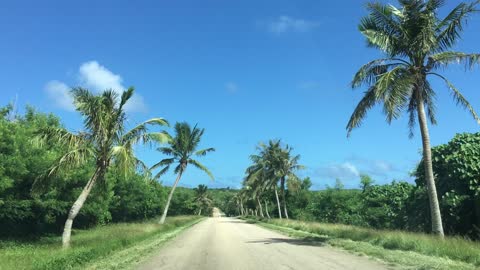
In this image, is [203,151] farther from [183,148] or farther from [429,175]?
[429,175]

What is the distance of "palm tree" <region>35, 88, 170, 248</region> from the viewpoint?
730 inches

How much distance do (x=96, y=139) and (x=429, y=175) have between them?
13861mm

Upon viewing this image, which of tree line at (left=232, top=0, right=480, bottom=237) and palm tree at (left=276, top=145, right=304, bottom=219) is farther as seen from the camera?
palm tree at (left=276, top=145, right=304, bottom=219)

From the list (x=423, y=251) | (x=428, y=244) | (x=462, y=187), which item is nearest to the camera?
(x=423, y=251)

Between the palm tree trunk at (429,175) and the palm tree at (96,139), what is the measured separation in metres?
12.1

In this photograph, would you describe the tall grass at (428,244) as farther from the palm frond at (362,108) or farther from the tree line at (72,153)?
the tree line at (72,153)

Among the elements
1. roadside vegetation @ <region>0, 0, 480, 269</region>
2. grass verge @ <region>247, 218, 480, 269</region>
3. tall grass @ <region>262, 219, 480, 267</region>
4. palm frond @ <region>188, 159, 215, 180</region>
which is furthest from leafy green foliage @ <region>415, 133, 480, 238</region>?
palm frond @ <region>188, 159, 215, 180</region>

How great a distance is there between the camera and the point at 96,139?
19.4 m

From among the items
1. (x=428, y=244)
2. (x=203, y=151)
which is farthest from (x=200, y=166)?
(x=428, y=244)

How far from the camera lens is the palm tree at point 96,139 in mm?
18533

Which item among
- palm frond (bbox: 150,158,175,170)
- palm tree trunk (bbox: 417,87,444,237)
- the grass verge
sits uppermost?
palm frond (bbox: 150,158,175,170)

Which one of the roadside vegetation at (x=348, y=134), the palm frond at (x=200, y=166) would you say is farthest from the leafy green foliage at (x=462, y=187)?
the palm frond at (x=200, y=166)

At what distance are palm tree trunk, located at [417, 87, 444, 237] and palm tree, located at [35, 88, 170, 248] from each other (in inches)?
476

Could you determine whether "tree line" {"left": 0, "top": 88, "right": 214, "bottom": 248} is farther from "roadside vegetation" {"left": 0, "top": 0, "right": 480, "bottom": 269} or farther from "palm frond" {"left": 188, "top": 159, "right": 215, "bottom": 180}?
"palm frond" {"left": 188, "top": 159, "right": 215, "bottom": 180}
